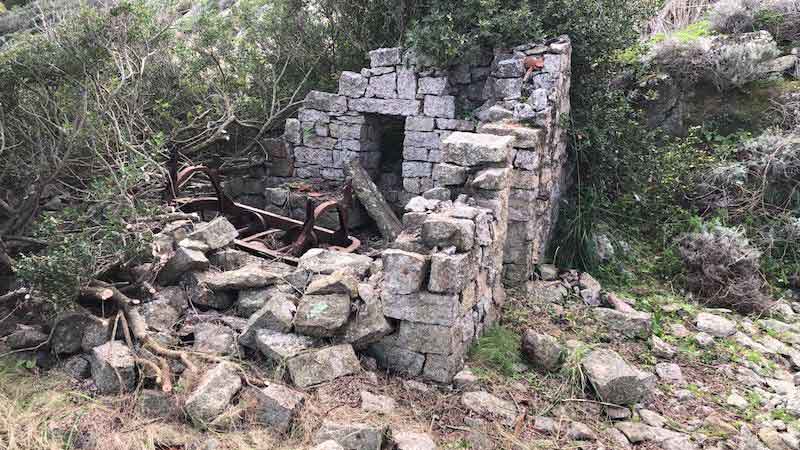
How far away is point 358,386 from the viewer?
4.53 metres

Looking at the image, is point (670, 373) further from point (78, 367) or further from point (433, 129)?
point (78, 367)

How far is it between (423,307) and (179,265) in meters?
2.16

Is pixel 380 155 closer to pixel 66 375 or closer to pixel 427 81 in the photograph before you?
pixel 427 81

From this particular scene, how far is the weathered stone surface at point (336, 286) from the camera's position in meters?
4.88

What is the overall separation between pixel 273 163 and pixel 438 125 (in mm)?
2536

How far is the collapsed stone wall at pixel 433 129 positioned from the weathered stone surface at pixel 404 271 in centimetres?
121

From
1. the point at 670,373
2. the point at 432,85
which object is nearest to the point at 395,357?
the point at 670,373

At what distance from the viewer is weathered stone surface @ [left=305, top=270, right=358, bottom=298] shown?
16.0 feet

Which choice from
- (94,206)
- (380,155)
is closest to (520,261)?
(380,155)

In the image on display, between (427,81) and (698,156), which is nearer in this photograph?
(427,81)

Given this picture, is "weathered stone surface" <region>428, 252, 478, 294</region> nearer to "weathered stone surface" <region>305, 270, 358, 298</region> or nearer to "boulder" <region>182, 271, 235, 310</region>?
"weathered stone surface" <region>305, 270, 358, 298</region>

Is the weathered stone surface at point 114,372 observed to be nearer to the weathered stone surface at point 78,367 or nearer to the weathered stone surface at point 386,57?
the weathered stone surface at point 78,367

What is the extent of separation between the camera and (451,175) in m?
5.61

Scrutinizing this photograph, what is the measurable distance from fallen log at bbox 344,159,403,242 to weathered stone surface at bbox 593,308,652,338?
2841 millimetres
